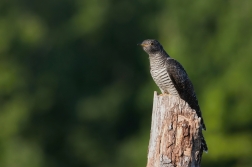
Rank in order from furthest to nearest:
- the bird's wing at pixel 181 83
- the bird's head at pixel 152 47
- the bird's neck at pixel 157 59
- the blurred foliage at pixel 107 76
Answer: the blurred foliage at pixel 107 76, the bird's head at pixel 152 47, the bird's neck at pixel 157 59, the bird's wing at pixel 181 83

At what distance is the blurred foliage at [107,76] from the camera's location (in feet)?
86.3

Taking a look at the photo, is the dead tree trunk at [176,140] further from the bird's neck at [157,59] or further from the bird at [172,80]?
the bird's neck at [157,59]

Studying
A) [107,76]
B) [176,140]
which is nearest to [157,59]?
[176,140]

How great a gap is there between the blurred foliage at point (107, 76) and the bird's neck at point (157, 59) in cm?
1316

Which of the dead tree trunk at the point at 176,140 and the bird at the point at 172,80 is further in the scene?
the bird at the point at 172,80

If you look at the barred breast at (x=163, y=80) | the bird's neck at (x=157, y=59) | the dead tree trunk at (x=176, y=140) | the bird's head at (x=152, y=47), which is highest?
the bird's head at (x=152, y=47)

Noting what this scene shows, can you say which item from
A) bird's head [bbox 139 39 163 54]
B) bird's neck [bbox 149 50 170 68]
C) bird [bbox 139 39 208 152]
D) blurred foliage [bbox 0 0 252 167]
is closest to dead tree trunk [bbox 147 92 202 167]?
bird [bbox 139 39 208 152]

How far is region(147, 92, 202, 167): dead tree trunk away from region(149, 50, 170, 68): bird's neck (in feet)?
8.88

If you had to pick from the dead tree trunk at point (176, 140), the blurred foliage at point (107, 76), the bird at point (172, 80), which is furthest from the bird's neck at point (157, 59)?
the blurred foliage at point (107, 76)

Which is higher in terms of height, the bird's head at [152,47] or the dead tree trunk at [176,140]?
the bird's head at [152,47]

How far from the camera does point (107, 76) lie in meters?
38.8

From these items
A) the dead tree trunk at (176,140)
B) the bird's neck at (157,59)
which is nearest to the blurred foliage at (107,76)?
the bird's neck at (157,59)

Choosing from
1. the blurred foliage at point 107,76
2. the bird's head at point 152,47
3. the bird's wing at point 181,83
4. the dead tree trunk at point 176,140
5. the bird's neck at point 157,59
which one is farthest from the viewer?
the blurred foliage at point 107,76

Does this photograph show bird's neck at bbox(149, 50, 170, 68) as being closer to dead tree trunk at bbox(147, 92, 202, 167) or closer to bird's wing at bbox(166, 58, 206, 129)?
bird's wing at bbox(166, 58, 206, 129)
